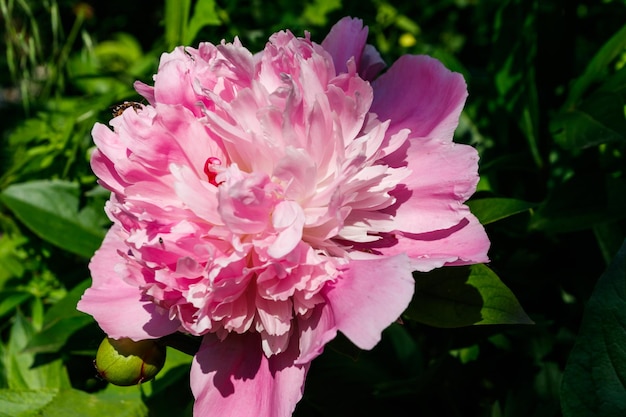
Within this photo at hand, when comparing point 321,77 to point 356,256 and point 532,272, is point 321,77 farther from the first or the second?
point 532,272

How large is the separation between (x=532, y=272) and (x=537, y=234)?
7 cm

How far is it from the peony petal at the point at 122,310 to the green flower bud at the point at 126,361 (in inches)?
1.2

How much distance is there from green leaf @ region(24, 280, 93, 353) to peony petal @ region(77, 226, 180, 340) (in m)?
0.23

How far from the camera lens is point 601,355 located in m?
0.69

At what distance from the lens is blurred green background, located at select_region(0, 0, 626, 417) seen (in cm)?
87

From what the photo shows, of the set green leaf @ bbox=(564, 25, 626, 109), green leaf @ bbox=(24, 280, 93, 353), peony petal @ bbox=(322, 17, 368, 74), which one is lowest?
green leaf @ bbox=(24, 280, 93, 353)

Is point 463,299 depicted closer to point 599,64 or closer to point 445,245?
point 445,245

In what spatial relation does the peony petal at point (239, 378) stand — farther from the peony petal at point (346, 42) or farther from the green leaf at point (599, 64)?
the green leaf at point (599, 64)

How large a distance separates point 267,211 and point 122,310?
0.65ft

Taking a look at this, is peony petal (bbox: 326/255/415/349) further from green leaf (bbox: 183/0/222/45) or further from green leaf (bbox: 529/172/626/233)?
green leaf (bbox: 183/0/222/45)

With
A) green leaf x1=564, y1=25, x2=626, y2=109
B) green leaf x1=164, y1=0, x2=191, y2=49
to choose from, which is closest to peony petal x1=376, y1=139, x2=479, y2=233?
green leaf x1=564, y1=25, x2=626, y2=109

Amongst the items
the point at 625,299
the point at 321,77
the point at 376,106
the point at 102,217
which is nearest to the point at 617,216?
the point at 625,299

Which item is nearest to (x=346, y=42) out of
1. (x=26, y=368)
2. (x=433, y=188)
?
(x=433, y=188)

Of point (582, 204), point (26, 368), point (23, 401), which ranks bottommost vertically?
point (26, 368)
